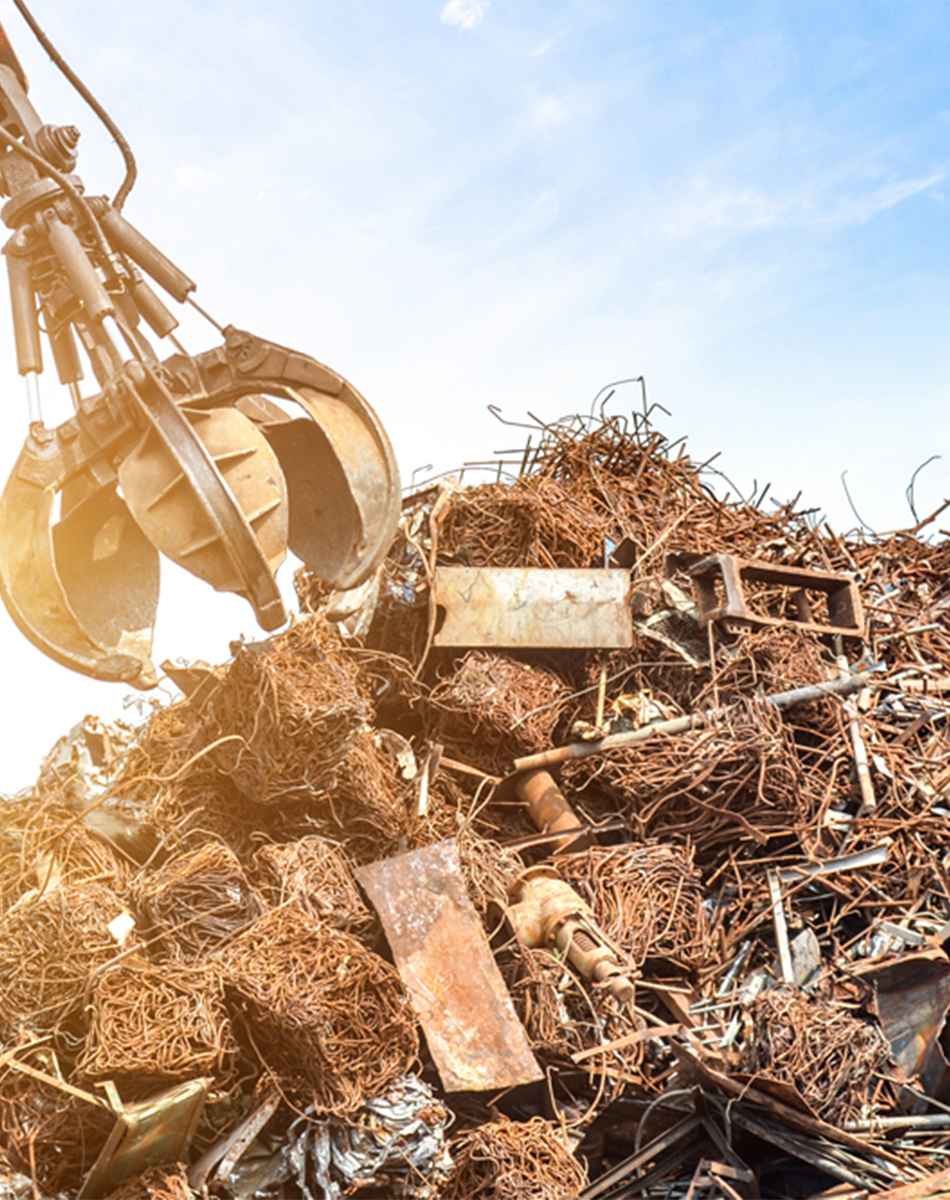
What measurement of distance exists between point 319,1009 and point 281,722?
1.44 metres

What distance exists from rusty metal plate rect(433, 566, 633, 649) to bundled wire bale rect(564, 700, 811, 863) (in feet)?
2.86

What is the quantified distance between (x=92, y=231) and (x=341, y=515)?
1.97m

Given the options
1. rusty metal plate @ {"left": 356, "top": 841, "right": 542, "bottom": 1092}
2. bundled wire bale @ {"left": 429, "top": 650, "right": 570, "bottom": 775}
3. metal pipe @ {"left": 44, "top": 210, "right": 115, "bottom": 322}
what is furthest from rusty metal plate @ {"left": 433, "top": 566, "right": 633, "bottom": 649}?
metal pipe @ {"left": 44, "top": 210, "right": 115, "bottom": 322}

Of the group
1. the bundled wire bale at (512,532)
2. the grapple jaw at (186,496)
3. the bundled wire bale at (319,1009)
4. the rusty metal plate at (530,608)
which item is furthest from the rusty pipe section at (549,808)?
the grapple jaw at (186,496)

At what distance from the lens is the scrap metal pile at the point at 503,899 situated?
189 inches

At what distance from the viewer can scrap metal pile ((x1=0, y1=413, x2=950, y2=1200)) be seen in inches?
189

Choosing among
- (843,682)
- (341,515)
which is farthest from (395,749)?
(843,682)

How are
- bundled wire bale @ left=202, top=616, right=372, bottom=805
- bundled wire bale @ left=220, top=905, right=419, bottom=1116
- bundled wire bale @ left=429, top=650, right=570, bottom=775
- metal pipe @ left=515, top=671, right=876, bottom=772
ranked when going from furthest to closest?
metal pipe @ left=515, top=671, right=876, bottom=772, bundled wire bale @ left=429, top=650, right=570, bottom=775, bundled wire bale @ left=202, top=616, right=372, bottom=805, bundled wire bale @ left=220, top=905, right=419, bottom=1116

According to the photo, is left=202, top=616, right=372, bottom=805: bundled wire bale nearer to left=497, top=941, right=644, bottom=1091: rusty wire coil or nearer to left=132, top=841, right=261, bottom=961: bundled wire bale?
left=132, top=841, right=261, bottom=961: bundled wire bale

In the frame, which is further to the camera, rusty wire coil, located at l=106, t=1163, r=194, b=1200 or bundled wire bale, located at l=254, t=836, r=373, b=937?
bundled wire bale, located at l=254, t=836, r=373, b=937

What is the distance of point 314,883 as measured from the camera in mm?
5395

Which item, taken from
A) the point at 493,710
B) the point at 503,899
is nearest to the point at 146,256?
the point at 493,710

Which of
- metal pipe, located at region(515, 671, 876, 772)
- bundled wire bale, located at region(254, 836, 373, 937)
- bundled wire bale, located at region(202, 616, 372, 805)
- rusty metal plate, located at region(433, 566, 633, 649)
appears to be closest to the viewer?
bundled wire bale, located at region(254, 836, 373, 937)

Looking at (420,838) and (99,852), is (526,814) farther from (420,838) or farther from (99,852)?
(99,852)
